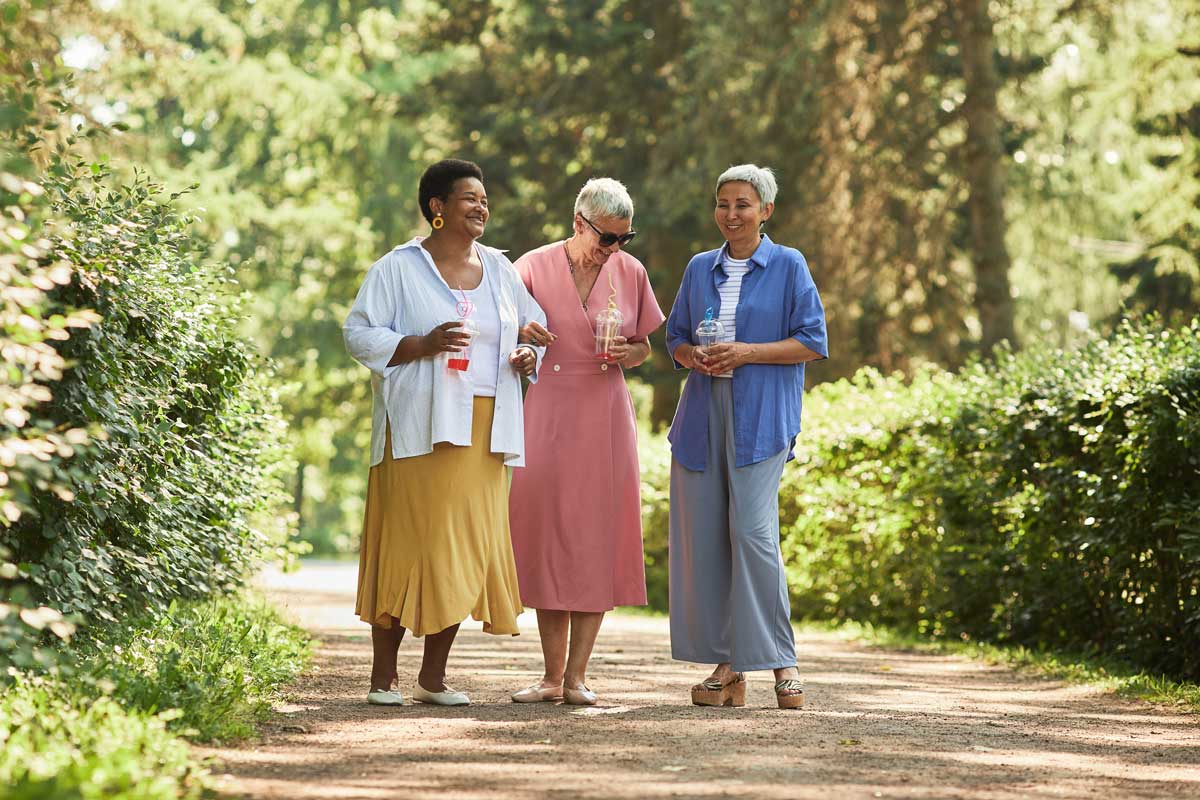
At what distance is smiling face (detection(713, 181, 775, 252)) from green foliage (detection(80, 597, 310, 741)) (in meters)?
2.81

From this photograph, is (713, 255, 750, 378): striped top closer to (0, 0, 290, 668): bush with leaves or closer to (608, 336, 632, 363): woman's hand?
(608, 336, 632, 363): woman's hand

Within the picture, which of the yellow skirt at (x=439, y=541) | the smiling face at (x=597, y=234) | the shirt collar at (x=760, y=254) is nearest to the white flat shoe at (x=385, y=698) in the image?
the yellow skirt at (x=439, y=541)

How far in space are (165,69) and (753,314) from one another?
15.1 meters

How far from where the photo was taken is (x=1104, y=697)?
25.0ft

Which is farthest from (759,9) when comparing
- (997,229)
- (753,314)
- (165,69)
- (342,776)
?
(342,776)

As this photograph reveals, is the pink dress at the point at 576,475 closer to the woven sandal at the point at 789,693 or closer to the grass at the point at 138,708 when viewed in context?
the woven sandal at the point at 789,693

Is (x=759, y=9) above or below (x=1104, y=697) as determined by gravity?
Answer: above

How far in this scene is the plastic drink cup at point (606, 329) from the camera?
6785 millimetres

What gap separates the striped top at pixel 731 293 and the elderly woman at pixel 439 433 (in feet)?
2.93

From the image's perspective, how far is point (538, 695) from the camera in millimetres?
6734

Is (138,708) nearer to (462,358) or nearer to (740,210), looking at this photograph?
(462,358)

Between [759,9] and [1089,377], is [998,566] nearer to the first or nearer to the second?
[1089,377]

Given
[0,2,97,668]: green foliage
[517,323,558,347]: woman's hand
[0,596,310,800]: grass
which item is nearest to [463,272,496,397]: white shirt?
[517,323,558,347]: woman's hand

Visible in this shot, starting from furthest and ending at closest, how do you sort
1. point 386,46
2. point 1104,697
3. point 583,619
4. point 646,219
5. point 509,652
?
point 386,46, point 646,219, point 509,652, point 1104,697, point 583,619
